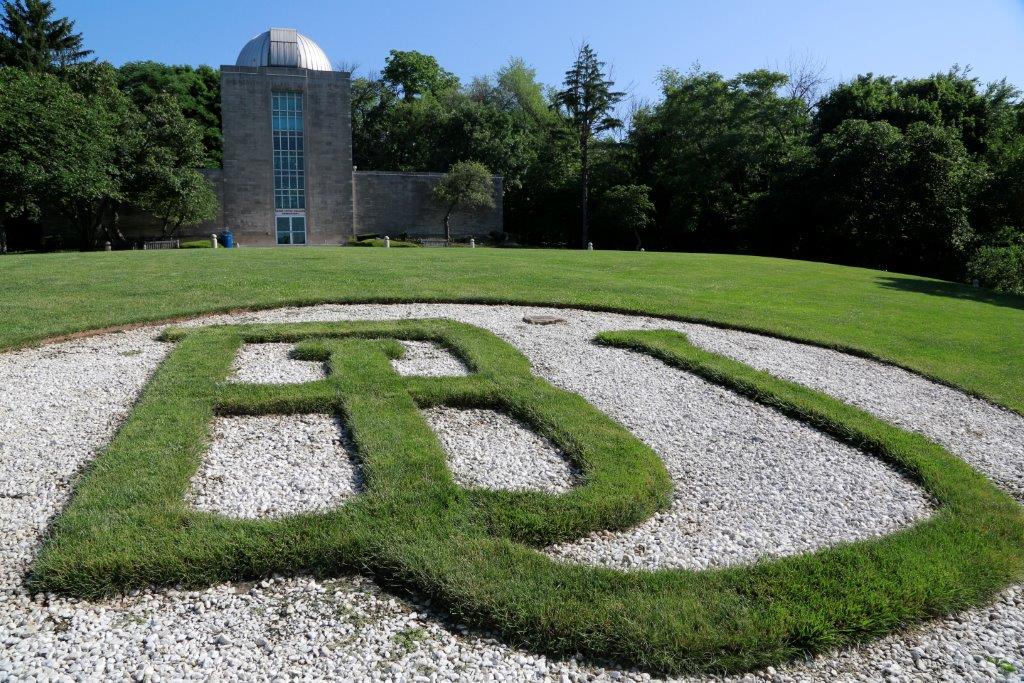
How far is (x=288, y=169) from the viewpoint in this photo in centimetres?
4234

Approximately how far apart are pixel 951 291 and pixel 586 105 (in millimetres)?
32890

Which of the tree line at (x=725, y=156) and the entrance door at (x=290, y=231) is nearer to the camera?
the tree line at (x=725, y=156)

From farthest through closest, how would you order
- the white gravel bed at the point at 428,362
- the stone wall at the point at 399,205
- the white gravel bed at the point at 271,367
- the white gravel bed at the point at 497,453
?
the stone wall at the point at 399,205
the white gravel bed at the point at 428,362
the white gravel bed at the point at 271,367
the white gravel bed at the point at 497,453

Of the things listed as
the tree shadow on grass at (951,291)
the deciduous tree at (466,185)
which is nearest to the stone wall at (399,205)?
the deciduous tree at (466,185)

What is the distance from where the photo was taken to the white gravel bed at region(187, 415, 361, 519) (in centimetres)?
398

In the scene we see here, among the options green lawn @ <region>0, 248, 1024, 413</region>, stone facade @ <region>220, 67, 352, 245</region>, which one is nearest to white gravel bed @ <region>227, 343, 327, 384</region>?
green lawn @ <region>0, 248, 1024, 413</region>

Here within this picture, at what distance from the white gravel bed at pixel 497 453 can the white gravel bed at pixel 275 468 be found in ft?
2.43

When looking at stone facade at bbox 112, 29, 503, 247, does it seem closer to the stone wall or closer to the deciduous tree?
the stone wall

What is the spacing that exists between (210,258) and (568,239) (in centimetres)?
3238

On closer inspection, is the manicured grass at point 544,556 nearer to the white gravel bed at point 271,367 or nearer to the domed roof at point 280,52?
the white gravel bed at point 271,367

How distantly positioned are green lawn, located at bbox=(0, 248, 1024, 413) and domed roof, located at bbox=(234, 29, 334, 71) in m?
30.0

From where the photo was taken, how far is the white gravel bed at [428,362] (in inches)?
274

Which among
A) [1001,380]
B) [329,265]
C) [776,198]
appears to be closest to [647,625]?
[1001,380]

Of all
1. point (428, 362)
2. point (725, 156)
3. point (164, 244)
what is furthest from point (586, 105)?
point (428, 362)
